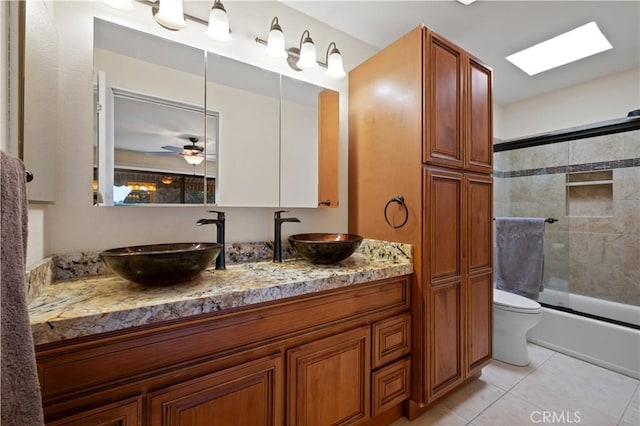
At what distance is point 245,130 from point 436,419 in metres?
1.95

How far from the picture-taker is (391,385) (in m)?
1.39

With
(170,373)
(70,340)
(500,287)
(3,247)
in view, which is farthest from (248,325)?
(500,287)

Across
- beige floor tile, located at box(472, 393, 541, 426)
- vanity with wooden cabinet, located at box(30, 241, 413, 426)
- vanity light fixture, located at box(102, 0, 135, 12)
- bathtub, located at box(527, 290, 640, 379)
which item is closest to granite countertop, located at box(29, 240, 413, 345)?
vanity with wooden cabinet, located at box(30, 241, 413, 426)

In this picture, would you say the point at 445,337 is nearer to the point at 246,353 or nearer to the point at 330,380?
the point at 330,380

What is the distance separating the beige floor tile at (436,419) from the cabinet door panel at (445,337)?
0.49 feet

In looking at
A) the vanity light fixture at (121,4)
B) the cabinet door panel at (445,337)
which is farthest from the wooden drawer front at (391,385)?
the vanity light fixture at (121,4)

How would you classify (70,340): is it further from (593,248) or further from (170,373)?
(593,248)

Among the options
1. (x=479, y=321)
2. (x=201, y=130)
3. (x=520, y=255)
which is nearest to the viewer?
(x=201, y=130)

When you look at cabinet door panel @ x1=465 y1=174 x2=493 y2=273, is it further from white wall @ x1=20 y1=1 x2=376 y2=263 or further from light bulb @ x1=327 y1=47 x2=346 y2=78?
white wall @ x1=20 y1=1 x2=376 y2=263

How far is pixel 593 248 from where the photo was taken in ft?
8.59

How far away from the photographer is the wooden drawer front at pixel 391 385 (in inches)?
52.2

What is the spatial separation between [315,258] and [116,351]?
0.83 metres

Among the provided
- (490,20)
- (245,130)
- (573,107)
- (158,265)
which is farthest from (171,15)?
(573,107)

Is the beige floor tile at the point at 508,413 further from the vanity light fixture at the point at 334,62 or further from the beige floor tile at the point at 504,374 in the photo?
the vanity light fixture at the point at 334,62
